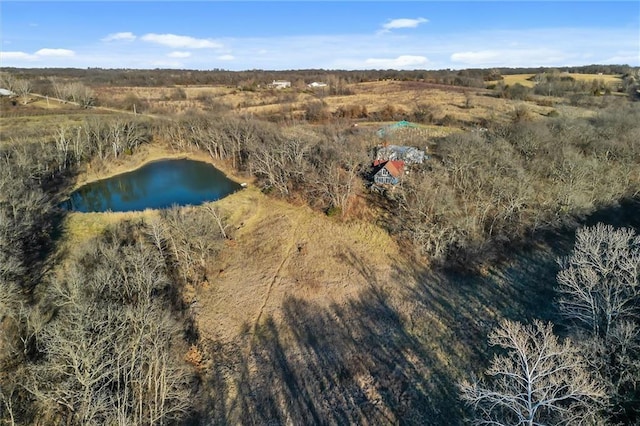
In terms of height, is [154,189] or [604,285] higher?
[604,285]

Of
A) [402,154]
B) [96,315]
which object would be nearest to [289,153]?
[402,154]

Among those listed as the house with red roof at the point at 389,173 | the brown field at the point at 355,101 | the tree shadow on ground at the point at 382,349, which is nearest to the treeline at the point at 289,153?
the house with red roof at the point at 389,173

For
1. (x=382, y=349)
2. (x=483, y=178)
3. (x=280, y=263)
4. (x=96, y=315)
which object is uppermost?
(x=483, y=178)

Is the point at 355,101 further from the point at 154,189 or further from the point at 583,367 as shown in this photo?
the point at 583,367

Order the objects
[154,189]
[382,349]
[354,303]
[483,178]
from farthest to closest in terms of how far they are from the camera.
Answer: [154,189]
[483,178]
[354,303]
[382,349]

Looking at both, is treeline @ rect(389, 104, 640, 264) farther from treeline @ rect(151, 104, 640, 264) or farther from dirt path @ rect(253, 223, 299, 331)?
dirt path @ rect(253, 223, 299, 331)

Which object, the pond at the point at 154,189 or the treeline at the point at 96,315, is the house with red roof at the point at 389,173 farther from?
the treeline at the point at 96,315

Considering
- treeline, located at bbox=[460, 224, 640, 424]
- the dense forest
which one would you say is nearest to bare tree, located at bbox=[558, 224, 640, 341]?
treeline, located at bbox=[460, 224, 640, 424]
